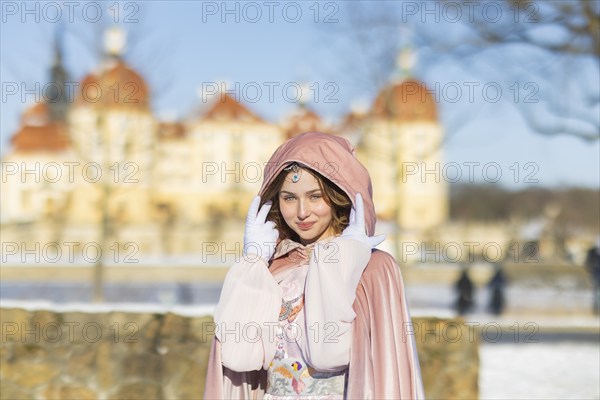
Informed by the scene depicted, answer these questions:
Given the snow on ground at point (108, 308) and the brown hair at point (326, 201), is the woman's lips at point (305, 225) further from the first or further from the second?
the snow on ground at point (108, 308)

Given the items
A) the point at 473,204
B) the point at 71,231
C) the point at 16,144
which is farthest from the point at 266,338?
the point at 473,204

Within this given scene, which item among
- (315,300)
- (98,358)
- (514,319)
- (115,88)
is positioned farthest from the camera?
(115,88)

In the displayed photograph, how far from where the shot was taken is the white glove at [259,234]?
291 centimetres

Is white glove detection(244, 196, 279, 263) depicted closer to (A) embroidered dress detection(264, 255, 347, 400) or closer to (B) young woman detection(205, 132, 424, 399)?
(B) young woman detection(205, 132, 424, 399)

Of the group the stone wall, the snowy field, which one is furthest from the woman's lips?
the snowy field

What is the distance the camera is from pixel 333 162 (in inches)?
112

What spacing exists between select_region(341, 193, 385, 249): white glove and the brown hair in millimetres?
82

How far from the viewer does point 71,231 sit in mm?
38156

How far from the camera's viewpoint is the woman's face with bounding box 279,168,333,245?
2871 millimetres

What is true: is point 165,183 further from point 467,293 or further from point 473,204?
point 467,293

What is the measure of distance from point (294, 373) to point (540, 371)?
7.72 m

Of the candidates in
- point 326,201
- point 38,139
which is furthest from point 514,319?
point 38,139

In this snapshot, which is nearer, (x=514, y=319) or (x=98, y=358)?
(x=98, y=358)

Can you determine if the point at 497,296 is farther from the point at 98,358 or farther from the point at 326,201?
the point at 326,201
